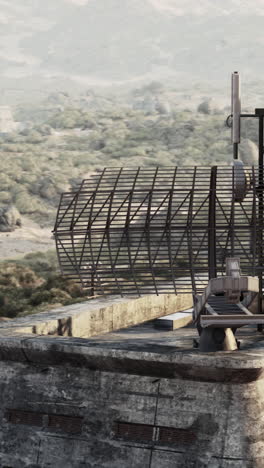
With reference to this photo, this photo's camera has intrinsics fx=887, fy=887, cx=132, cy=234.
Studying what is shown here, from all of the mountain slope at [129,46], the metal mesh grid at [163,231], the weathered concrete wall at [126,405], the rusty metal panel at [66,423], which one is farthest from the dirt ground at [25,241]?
the mountain slope at [129,46]

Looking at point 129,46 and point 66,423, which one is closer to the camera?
point 66,423

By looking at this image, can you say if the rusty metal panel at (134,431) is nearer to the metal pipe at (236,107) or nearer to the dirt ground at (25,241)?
the metal pipe at (236,107)

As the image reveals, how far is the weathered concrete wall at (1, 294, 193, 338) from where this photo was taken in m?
17.3

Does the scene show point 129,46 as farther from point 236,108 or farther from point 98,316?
point 236,108

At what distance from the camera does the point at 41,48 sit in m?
188

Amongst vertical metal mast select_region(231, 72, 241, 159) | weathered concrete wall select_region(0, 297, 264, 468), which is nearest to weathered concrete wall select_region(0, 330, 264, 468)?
weathered concrete wall select_region(0, 297, 264, 468)

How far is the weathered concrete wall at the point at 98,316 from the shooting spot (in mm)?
17281

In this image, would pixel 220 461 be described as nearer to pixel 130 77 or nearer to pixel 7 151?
pixel 7 151

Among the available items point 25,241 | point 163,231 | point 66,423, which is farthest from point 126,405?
point 25,241

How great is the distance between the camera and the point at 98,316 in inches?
750

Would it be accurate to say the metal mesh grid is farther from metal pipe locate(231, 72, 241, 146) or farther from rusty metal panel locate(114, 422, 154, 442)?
rusty metal panel locate(114, 422, 154, 442)

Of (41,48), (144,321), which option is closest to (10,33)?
(41,48)

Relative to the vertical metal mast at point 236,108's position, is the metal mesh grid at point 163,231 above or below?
below

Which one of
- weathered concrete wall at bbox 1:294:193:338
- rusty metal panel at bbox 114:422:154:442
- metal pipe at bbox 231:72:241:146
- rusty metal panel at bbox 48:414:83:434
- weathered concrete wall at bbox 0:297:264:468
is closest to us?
weathered concrete wall at bbox 0:297:264:468
